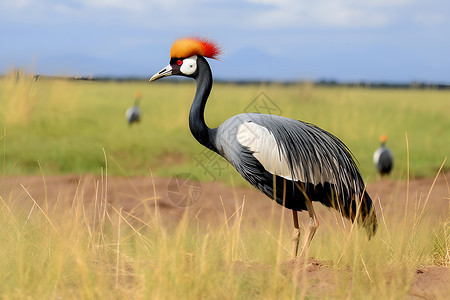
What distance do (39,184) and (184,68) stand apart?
173 inches

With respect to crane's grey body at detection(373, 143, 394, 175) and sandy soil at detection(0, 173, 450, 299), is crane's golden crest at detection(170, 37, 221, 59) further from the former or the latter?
crane's grey body at detection(373, 143, 394, 175)

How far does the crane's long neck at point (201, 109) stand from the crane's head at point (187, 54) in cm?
5

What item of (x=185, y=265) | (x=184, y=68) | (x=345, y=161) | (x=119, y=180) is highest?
(x=184, y=68)

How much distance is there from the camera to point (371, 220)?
3863mm

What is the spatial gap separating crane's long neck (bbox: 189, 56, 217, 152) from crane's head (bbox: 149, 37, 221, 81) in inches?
1.8

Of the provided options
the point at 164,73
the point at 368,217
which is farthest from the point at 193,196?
the point at 368,217

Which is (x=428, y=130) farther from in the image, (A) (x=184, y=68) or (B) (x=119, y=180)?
(A) (x=184, y=68)

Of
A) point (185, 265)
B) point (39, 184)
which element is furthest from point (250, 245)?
point (39, 184)

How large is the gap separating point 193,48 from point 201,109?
1.42 feet

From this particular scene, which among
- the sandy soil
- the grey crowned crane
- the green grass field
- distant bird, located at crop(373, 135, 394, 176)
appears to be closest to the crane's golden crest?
the grey crowned crane

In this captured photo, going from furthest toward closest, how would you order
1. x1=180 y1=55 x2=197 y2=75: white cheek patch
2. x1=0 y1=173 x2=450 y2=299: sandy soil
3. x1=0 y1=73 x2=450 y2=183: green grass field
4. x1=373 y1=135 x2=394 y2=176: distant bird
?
x1=0 y1=73 x2=450 y2=183: green grass field → x1=373 y1=135 x2=394 y2=176: distant bird → x1=0 y1=173 x2=450 y2=299: sandy soil → x1=180 y1=55 x2=197 y2=75: white cheek patch

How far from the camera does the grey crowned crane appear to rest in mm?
3633

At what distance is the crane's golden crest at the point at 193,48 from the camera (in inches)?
155

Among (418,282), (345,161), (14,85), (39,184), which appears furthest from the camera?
(14,85)
